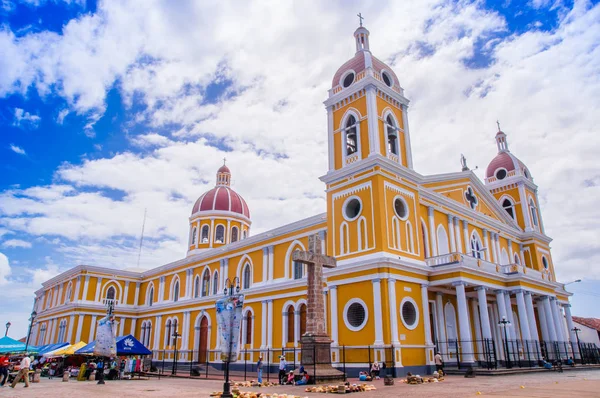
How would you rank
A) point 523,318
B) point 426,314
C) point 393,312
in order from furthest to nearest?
point 523,318 → point 426,314 → point 393,312

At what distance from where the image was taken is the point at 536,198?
34750 millimetres

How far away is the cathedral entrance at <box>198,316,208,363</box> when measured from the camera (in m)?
33.8

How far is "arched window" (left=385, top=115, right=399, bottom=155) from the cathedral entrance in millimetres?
19881

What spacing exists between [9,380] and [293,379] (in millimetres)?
13981

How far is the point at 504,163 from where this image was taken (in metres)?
34.5

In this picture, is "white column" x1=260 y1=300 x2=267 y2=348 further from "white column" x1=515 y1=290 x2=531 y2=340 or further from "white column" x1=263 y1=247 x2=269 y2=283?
"white column" x1=515 y1=290 x2=531 y2=340

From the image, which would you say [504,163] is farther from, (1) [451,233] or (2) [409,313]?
(2) [409,313]

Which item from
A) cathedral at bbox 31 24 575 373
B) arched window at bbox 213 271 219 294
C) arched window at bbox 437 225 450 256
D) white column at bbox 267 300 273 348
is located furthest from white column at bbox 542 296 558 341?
arched window at bbox 213 271 219 294

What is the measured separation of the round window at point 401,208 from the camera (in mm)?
23000

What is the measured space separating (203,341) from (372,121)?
71.3 feet

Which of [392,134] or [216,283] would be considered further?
[216,283]

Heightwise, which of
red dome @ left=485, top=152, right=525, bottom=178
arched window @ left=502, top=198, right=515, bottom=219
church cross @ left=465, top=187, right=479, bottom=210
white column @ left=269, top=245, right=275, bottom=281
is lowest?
white column @ left=269, top=245, right=275, bottom=281

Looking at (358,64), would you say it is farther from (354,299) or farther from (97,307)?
(97,307)

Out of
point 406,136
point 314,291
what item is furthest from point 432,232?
point 314,291
